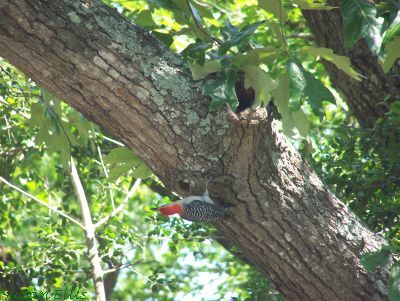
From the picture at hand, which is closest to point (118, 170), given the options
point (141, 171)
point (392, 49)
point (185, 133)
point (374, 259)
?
point (141, 171)

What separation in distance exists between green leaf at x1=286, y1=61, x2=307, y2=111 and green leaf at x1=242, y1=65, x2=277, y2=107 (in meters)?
0.06

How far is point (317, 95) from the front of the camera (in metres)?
2.52

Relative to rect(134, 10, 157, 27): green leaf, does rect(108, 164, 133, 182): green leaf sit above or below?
below

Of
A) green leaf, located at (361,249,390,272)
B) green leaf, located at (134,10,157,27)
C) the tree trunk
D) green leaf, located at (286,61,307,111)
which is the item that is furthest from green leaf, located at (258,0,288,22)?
the tree trunk

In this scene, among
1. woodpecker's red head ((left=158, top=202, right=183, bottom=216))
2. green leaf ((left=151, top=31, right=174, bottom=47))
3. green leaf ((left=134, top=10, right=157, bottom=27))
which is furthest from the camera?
woodpecker's red head ((left=158, top=202, right=183, bottom=216))

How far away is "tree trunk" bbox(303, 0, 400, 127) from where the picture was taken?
381 cm

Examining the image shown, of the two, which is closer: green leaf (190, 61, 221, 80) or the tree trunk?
green leaf (190, 61, 221, 80)

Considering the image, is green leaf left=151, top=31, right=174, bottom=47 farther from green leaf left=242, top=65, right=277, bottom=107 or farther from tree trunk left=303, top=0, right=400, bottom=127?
tree trunk left=303, top=0, right=400, bottom=127

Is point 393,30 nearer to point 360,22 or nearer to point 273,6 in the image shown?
point 360,22

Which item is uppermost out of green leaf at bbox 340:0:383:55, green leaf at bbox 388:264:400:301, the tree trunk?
the tree trunk

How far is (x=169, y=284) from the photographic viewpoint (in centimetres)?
423

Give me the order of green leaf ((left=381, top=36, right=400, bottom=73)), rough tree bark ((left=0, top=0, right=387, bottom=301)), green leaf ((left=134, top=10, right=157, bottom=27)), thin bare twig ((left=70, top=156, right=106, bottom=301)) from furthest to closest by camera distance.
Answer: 1. thin bare twig ((left=70, top=156, right=106, bottom=301))
2. green leaf ((left=134, top=10, right=157, bottom=27))
3. green leaf ((left=381, top=36, right=400, bottom=73))
4. rough tree bark ((left=0, top=0, right=387, bottom=301))

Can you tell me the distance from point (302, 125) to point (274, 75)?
172 cm

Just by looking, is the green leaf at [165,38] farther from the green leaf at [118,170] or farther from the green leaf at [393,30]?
the green leaf at [393,30]
